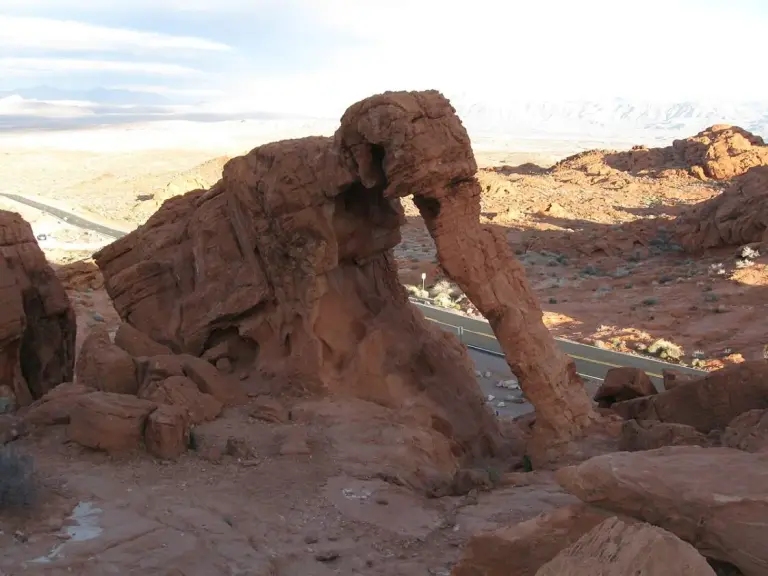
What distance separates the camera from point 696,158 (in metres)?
60.1

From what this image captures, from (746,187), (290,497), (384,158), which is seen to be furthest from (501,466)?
(746,187)

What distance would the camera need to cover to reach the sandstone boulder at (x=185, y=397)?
9828 millimetres

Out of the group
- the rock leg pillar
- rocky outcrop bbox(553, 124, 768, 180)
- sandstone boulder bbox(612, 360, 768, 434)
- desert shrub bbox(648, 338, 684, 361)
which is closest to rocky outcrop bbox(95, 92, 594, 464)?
the rock leg pillar

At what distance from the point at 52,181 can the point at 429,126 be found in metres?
87.1

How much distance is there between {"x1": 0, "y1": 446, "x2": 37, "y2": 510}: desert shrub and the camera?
6586 mm

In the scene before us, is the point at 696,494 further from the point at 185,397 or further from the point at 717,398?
the point at 185,397

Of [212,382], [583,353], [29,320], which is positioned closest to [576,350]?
[583,353]

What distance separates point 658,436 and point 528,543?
5.58 m

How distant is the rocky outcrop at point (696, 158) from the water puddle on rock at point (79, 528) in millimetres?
55480

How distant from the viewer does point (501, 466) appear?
1105 cm

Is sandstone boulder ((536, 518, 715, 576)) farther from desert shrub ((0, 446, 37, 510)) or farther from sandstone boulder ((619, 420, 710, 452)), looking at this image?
sandstone boulder ((619, 420, 710, 452))

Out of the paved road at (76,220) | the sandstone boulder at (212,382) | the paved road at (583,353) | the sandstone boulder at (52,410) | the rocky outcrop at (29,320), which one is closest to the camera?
the sandstone boulder at (52,410)

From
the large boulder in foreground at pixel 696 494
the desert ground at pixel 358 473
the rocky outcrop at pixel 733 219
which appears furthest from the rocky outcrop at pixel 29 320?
the rocky outcrop at pixel 733 219

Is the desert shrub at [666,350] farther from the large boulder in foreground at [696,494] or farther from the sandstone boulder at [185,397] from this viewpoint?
the large boulder in foreground at [696,494]
